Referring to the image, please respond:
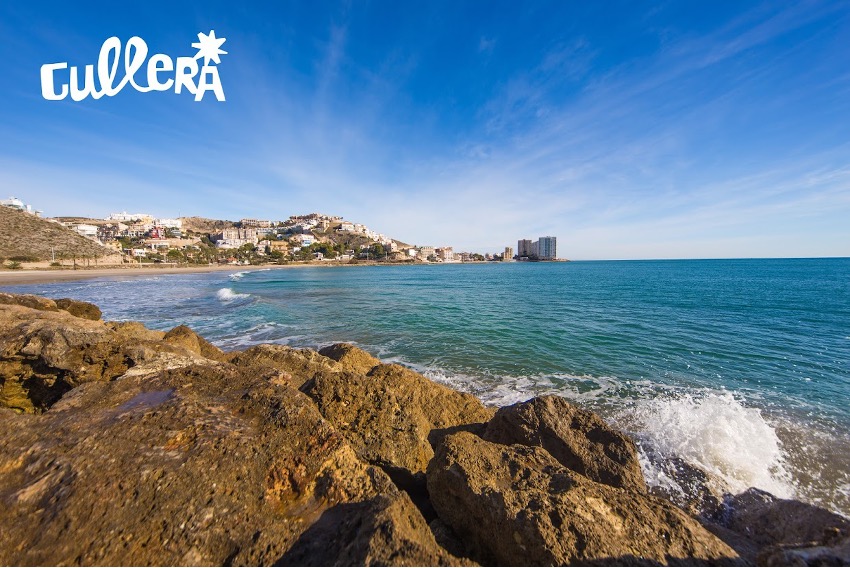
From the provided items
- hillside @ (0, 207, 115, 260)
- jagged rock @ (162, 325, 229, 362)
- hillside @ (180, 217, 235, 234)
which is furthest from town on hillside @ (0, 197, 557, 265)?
jagged rock @ (162, 325, 229, 362)

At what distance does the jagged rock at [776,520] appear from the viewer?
3797 millimetres

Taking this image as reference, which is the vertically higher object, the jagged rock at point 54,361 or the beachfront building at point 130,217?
the beachfront building at point 130,217

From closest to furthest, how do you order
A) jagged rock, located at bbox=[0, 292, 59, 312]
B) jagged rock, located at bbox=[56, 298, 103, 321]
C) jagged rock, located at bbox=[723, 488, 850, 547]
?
jagged rock, located at bbox=[723, 488, 850, 547], jagged rock, located at bbox=[0, 292, 59, 312], jagged rock, located at bbox=[56, 298, 103, 321]

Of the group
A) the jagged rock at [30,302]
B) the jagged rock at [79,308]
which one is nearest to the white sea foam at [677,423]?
the jagged rock at [79,308]

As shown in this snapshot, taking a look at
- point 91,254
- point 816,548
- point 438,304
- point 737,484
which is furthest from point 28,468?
point 91,254

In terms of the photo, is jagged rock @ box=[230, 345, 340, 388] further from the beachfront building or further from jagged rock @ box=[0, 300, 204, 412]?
the beachfront building

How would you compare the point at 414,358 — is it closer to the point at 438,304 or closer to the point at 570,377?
the point at 570,377

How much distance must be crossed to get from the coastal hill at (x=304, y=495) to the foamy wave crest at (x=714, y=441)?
1076 millimetres

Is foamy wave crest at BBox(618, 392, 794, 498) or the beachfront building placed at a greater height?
the beachfront building

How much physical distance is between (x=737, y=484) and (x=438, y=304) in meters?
22.2

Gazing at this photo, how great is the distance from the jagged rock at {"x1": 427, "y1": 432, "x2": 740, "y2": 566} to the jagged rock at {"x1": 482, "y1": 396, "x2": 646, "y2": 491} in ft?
5.44

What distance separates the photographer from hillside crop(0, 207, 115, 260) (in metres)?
64.2

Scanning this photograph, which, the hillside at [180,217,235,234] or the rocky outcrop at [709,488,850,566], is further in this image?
the hillside at [180,217,235,234]

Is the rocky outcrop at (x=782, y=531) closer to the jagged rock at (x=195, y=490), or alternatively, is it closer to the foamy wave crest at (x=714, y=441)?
the foamy wave crest at (x=714, y=441)
